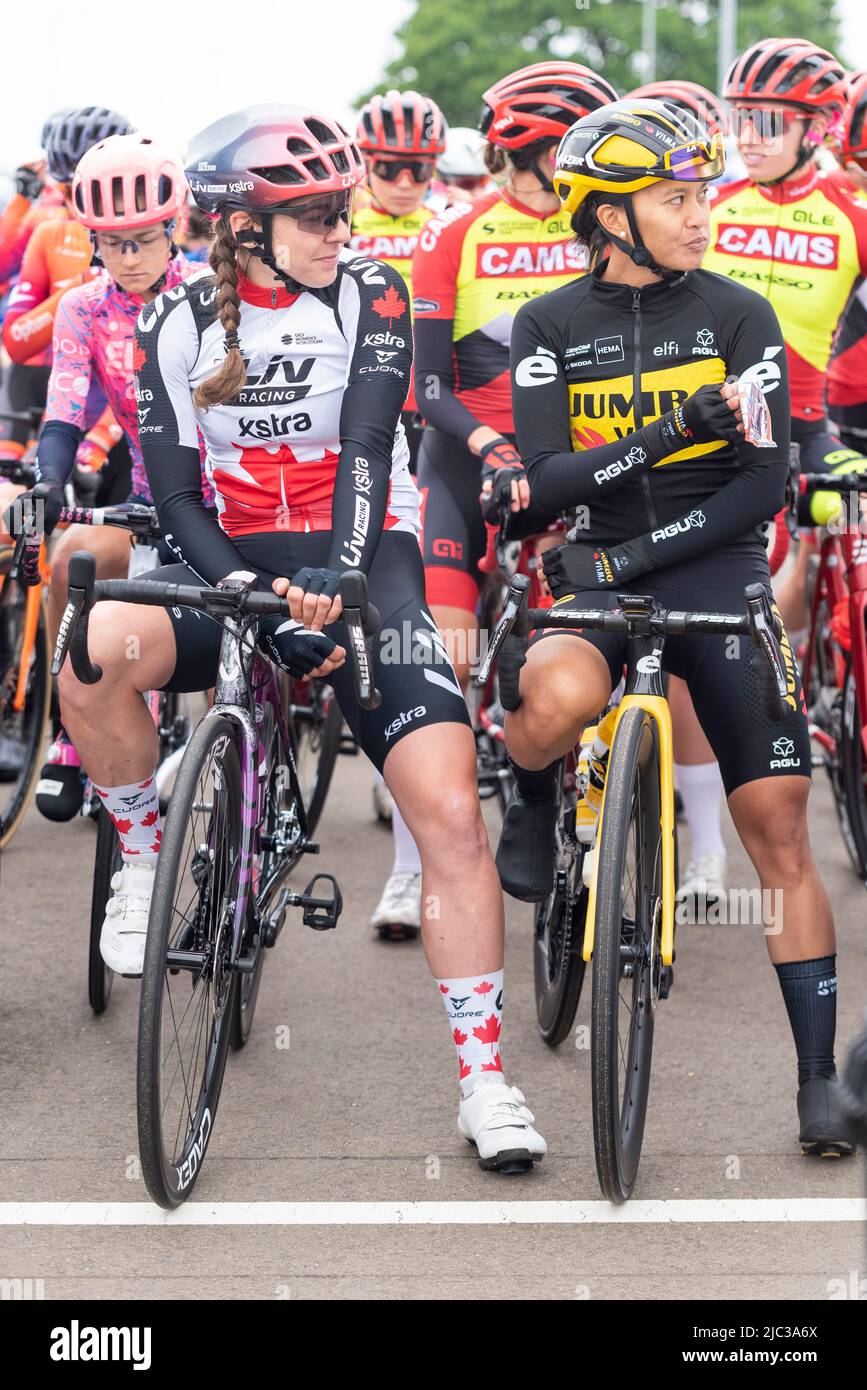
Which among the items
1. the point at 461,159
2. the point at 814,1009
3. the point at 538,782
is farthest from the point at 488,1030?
the point at 461,159

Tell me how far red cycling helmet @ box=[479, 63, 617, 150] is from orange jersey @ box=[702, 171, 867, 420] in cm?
61

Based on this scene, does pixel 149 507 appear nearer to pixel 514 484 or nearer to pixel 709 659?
pixel 514 484

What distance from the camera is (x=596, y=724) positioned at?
4.33 metres

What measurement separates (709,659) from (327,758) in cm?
271

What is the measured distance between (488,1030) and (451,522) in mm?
2186

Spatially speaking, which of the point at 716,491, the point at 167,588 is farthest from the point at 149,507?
the point at 716,491

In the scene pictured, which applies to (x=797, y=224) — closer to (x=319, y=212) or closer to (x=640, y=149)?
(x=640, y=149)

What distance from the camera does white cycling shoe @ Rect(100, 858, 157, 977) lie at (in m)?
4.41

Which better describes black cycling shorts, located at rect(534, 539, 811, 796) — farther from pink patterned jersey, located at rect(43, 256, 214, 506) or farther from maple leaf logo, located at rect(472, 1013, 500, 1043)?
pink patterned jersey, located at rect(43, 256, 214, 506)

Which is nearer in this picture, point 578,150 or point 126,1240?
point 126,1240

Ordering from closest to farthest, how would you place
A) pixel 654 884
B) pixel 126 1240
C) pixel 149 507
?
pixel 126 1240 < pixel 654 884 < pixel 149 507

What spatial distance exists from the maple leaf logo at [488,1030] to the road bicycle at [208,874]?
553mm

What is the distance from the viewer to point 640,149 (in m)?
4.21

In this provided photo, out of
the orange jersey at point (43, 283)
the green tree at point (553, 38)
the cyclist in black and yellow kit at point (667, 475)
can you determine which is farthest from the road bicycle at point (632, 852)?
the green tree at point (553, 38)
